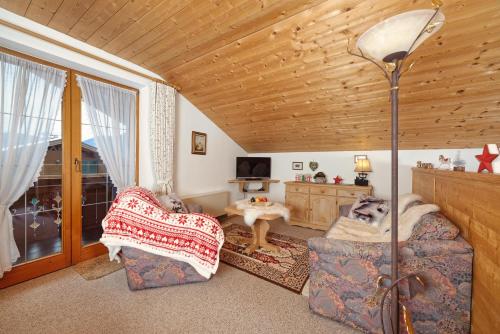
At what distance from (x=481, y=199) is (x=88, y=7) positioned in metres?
3.39

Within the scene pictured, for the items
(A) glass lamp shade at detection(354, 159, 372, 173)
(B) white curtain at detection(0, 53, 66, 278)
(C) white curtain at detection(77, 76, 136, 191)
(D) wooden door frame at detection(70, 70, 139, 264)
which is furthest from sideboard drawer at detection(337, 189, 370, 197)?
(B) white curtain at detection(0, 53, 66, 278)

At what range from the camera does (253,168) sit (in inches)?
185

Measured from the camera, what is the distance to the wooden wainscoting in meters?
1.07

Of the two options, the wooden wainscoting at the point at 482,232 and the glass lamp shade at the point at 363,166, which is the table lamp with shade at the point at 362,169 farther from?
the wooden wainscoting at the point at 482,232

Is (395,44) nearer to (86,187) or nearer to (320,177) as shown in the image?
(86,187)

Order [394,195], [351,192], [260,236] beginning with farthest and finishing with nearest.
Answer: [351,192] → [260,236] → [394,195]

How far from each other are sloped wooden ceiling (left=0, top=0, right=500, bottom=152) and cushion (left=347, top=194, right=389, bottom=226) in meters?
1.19

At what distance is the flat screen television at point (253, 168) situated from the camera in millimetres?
4656

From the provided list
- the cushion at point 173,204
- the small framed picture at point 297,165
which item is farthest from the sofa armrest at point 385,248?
the small framed picture at point 297,165

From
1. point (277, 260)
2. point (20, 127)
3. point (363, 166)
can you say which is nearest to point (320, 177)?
point (363, 166)

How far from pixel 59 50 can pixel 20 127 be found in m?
0.90

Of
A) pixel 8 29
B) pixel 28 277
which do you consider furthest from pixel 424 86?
pixel 28 277

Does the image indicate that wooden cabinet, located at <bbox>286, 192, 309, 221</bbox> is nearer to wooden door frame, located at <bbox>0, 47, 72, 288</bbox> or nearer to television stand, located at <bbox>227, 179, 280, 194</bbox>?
television stand, located at <bbox>227, 179, 280, 194</bbox>

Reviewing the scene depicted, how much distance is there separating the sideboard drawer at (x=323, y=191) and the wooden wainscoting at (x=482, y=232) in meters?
2.07
